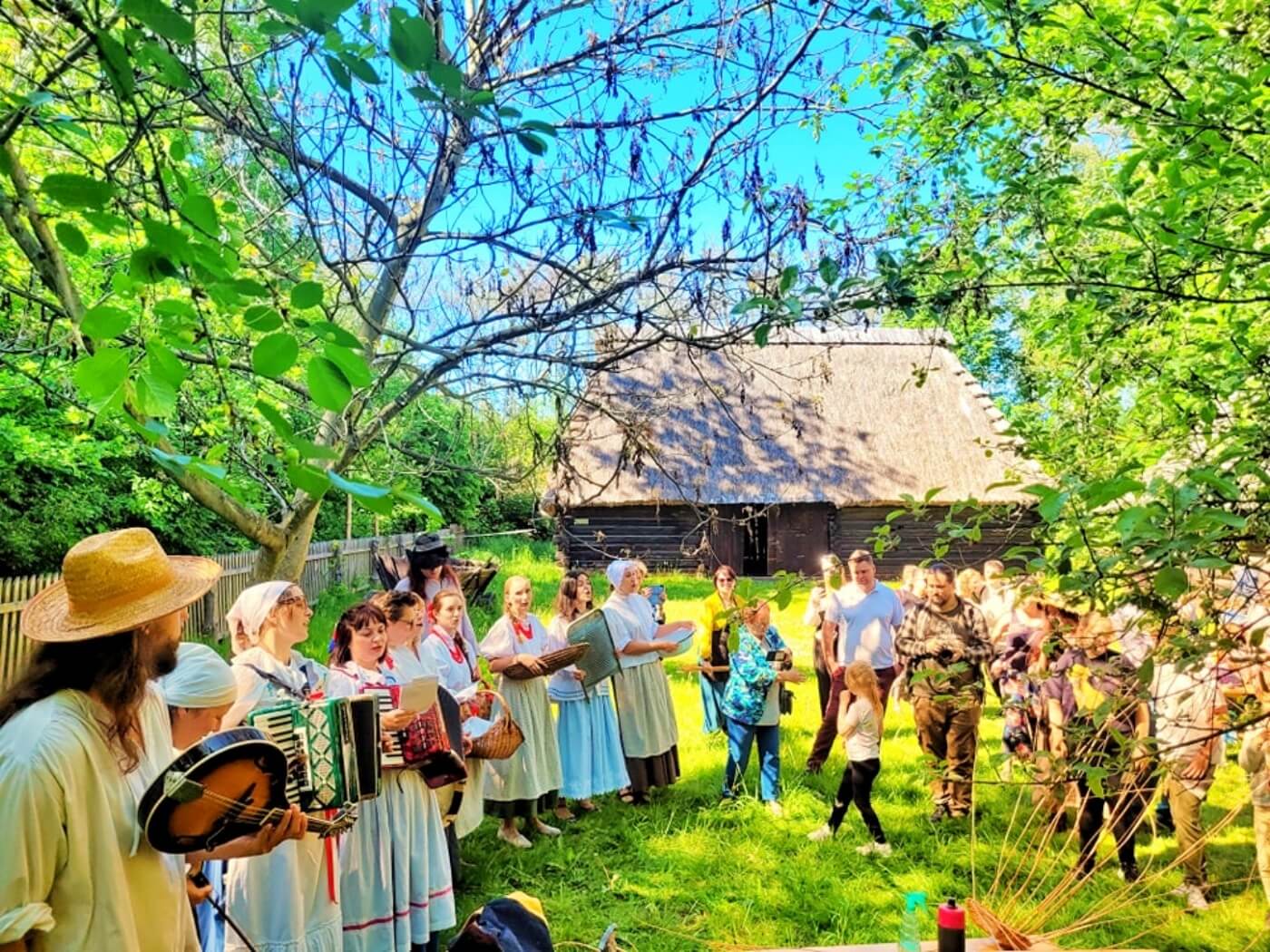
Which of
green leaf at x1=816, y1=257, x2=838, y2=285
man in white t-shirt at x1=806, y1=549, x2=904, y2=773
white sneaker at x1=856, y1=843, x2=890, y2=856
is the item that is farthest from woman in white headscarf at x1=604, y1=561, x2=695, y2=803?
green leaf at x1=816, y1=257, x2=838, y2=285

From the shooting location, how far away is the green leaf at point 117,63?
143 centimetres

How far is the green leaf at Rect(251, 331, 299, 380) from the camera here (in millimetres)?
1366

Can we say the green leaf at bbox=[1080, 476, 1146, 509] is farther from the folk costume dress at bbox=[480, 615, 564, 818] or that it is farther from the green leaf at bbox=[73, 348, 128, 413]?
the folk costume dress at bbox=[480, 615, 564, 818]

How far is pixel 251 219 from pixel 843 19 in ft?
9.63

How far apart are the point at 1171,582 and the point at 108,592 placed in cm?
238

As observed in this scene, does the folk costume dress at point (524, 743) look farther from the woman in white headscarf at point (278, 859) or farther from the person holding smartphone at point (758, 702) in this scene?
the woman in white headscarf at point (278, 859)

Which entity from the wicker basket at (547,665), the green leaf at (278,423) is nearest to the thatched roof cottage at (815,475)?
the wicker basket at (547,665)

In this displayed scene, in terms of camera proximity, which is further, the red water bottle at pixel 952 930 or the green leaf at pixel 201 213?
the red water bottle at pixel 952 930

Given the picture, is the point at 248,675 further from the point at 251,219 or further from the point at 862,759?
the point at 862,759

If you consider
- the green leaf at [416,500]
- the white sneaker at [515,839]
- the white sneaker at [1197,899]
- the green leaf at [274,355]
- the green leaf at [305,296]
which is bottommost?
the white sneaker at [1197,899]

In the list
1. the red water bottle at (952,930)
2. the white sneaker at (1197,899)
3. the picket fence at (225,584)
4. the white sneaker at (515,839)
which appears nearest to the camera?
the red water bottle at (952,930)

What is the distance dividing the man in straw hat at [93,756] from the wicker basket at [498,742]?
2.59 m

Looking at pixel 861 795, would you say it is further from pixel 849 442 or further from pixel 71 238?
pixel 849 442

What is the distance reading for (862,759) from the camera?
536 cm
